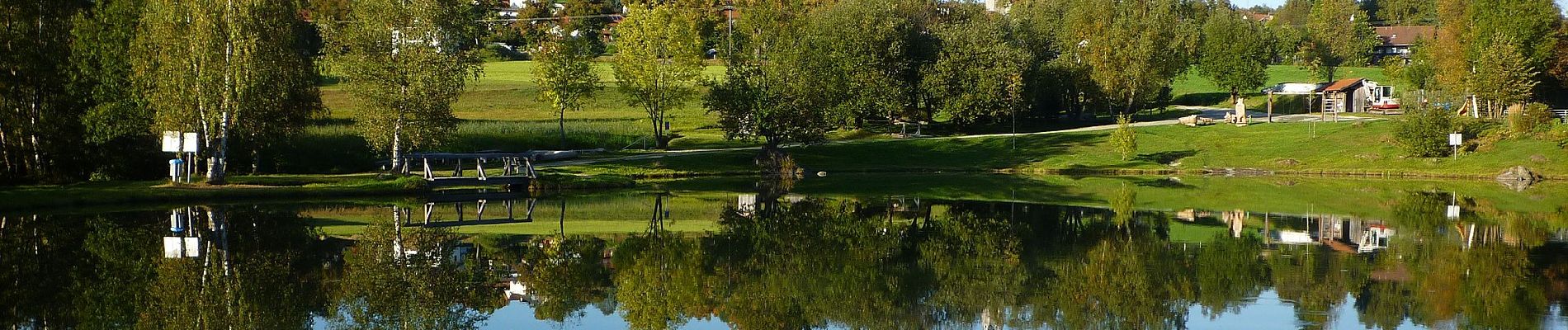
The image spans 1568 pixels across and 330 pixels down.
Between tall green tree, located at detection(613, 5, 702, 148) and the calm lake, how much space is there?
2454 cm

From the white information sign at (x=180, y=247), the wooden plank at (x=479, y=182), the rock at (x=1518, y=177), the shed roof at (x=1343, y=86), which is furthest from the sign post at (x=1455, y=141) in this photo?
the white information sign at (x=180, y=247)

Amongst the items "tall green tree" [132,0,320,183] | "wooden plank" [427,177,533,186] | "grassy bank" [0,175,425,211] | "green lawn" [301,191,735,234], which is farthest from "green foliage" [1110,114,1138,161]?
"tall green tree" [132,0,320,183]

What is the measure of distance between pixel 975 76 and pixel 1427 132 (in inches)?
917

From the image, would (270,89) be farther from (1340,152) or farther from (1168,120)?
(1168,120)

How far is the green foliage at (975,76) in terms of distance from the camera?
71.9m

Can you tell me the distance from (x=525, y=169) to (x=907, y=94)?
31.0m

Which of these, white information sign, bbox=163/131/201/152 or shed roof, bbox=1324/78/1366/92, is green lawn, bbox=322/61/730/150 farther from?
shed roof, bbox=1324/78/1366/92

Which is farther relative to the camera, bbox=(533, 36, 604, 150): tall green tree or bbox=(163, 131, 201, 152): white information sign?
bbox=(533, 36, 604, 150): tall green tree

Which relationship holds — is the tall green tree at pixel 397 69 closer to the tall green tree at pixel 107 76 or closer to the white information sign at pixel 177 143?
the white information sign at pixel 177 143

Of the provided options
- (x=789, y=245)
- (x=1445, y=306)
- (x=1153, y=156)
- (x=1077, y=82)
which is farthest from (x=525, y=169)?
(x=1077, y=82)

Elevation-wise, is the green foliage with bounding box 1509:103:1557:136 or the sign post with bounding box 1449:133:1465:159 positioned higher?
the green foliage with bounding box 1509:103:1557:136

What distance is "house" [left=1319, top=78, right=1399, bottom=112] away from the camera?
8870 cm

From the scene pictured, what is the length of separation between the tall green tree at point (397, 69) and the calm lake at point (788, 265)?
5.48m

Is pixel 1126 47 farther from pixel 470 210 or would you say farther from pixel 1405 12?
pixel 1405 12
